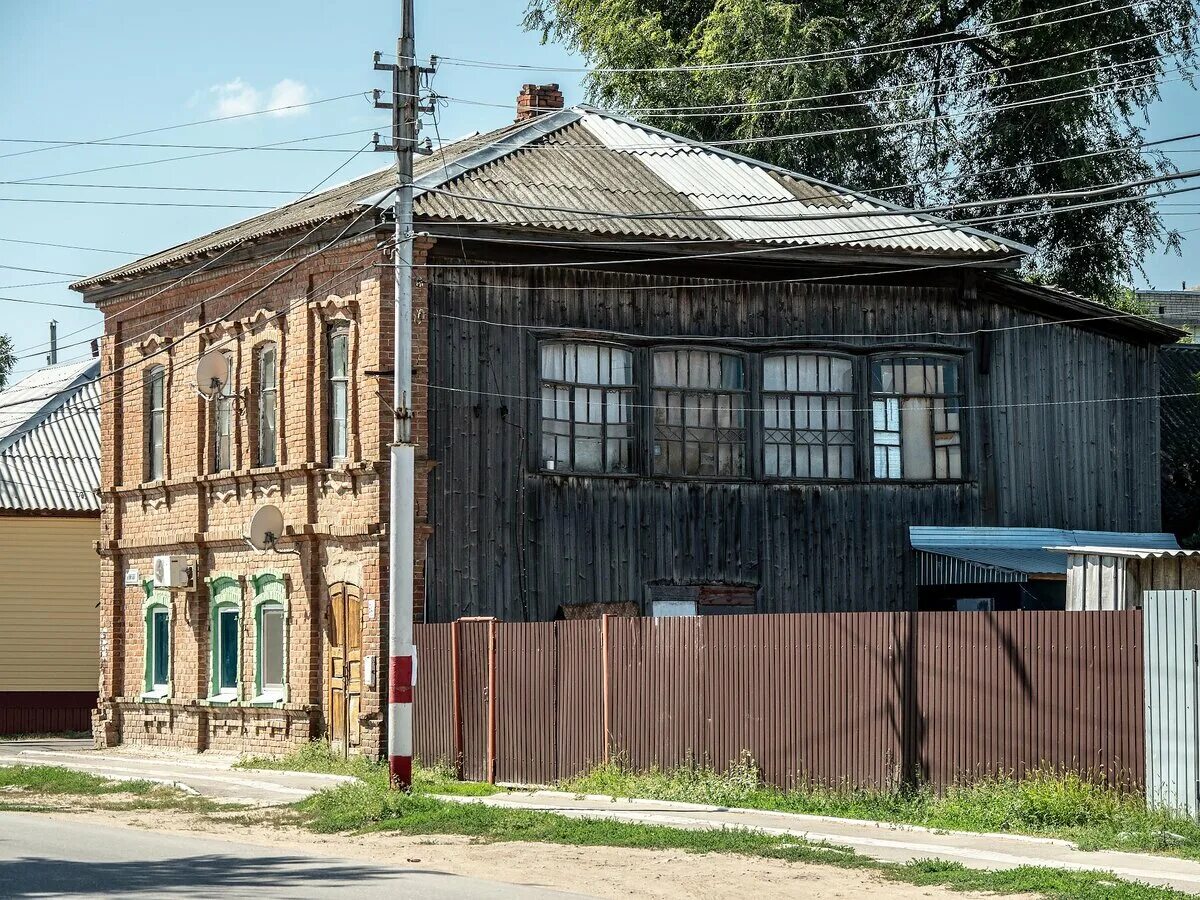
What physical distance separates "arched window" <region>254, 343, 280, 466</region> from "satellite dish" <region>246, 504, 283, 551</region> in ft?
3.37

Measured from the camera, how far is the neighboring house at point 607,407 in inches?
916

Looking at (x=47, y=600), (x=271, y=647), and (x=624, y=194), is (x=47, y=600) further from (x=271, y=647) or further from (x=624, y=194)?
(x=624, y=194)

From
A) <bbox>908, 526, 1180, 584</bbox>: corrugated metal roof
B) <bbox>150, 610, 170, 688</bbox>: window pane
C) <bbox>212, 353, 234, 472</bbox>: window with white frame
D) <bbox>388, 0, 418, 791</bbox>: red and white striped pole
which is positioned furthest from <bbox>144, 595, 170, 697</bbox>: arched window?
<bbox>908, 526, 1180, 584</bbox>: corrugated metal roof

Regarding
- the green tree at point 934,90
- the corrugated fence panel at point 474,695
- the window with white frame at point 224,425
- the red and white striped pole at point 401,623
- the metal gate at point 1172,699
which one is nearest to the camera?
the metal gate at point 1172,699

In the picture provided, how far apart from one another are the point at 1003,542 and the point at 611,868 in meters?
13.0

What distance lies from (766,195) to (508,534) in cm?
661

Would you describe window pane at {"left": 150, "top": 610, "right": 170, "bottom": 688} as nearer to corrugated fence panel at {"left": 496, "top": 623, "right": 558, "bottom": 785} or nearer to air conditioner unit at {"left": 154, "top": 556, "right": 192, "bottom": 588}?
air conditioner unit at {"left": 154, "top": 556, "right": 192, "bottom": 588}

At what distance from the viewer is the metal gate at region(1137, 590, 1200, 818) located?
14211mm

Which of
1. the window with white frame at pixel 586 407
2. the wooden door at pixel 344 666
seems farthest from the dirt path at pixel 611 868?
the window with white frame at pixel 586 407

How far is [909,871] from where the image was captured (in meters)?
12.7

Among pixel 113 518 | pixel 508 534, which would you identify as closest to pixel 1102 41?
pixel 508 534

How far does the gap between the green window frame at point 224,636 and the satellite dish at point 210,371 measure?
110 inches

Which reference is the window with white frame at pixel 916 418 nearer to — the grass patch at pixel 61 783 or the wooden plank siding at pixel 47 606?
the grass patch at pixel 61 783

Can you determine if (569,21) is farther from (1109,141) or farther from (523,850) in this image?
(523,850)
